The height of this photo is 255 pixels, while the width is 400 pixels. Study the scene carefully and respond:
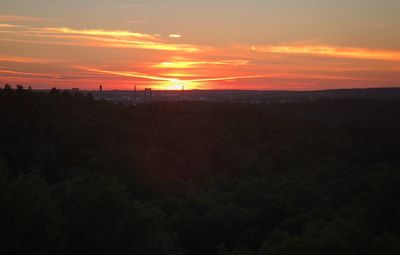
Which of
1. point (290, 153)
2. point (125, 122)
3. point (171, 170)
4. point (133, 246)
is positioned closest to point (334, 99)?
point (290, 153)

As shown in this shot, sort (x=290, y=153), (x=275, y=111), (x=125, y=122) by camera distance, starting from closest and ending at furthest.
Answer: (x=125, y=122)
(x=290, y=153)
(x=275, y=111)

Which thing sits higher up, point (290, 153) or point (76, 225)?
point (76, 225)

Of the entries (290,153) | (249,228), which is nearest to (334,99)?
(290,153)

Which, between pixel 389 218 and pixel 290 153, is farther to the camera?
pixel 290 153

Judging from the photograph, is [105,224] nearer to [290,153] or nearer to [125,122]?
[125,122]

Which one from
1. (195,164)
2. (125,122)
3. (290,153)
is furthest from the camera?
(290,153)

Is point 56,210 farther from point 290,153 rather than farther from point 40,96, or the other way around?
point 290,153
